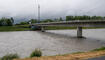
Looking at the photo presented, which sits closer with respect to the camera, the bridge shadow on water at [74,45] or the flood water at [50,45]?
the flood water at [50,45]

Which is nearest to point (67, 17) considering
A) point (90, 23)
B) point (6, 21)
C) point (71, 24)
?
point (6, 21)

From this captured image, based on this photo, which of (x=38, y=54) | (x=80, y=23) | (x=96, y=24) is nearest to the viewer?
(x=38, y=54)

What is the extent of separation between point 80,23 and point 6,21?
10623 centimetres

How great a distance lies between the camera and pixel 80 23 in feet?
160

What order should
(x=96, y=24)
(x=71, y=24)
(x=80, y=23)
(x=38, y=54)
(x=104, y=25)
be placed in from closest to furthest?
(x=38, y=54), (x=104, y=25), (x=96, y=24), (x=80, y=23), (x=71, y=24)

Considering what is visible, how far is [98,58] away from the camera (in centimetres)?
982

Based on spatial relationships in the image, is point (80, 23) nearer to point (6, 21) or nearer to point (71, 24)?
point (71, 24)

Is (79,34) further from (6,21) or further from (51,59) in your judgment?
(6,21)

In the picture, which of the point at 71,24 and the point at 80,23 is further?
the point at 71,24

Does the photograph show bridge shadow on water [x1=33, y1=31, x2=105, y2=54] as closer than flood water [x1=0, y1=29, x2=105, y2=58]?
No

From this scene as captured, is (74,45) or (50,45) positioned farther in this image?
(50,45)

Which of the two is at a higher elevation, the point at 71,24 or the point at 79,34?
the point at 71,24

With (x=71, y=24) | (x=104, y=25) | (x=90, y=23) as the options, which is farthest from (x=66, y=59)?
(x=71, y=24)

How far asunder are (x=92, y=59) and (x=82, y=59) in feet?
2.42
